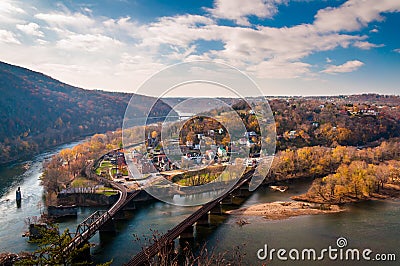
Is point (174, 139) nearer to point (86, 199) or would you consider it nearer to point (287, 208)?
point (86, 199)

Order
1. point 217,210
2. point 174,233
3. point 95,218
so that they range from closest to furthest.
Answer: point 174,233 < point 95,218 < point 217,210

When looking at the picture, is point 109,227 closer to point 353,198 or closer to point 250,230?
point 250,230

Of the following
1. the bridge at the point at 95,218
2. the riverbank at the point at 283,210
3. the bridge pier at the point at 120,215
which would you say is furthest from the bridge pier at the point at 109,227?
the riverbank at the point at 283,210

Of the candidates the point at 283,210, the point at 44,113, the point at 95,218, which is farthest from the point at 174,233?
the point at 44,113

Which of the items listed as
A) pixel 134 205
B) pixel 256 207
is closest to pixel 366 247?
pixel 256 207

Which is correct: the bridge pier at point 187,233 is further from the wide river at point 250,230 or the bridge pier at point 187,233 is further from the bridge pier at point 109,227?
the bridge pier at point 109,227

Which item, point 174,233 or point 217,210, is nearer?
point 174,233

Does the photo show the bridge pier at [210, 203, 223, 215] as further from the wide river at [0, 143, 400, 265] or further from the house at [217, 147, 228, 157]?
the house at [217, 147, 228, 157]
